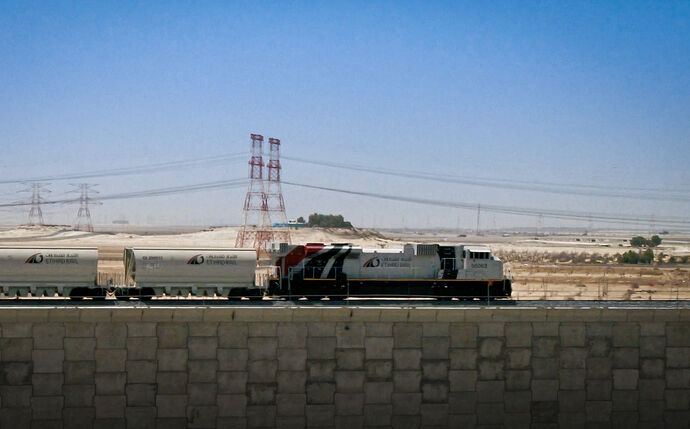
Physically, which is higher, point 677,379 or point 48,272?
point 48,272

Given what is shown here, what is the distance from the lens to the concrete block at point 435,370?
26484mm

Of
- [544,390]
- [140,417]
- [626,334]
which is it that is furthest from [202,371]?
[626,334]

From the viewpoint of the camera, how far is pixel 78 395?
80.7 ft

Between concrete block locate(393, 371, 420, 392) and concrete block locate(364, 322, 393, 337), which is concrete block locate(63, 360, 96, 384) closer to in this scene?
concrete block locate(364, 322, 393, 337)

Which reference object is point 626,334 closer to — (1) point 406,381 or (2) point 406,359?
(2) point 406,359

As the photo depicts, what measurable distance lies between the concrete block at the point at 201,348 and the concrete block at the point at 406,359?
7366 mm

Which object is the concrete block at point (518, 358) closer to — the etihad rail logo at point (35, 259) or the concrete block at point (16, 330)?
the concrete block at point (16, 330)

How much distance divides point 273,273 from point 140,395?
1354 centimetres

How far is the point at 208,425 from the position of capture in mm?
25094

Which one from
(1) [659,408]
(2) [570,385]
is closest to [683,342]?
(1) [659,408]

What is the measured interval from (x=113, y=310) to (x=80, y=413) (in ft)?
13.3

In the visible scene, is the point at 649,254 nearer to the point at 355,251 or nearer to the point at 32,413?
the point at 355,251

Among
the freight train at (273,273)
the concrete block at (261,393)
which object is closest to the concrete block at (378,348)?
the concrete block at (261,393)

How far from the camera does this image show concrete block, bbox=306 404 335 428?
25.6 meters
